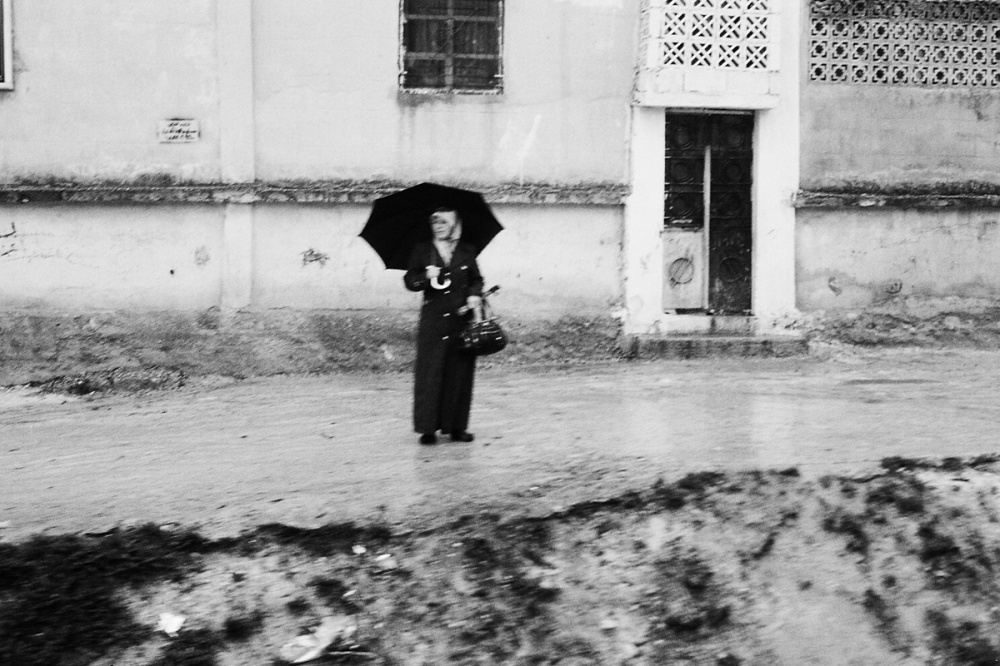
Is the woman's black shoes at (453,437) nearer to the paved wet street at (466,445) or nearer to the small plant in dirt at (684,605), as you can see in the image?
the paved wet street at (466,445)

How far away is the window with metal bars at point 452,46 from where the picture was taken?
31.3 ft

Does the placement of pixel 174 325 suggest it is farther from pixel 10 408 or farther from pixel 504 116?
pixel 504 116

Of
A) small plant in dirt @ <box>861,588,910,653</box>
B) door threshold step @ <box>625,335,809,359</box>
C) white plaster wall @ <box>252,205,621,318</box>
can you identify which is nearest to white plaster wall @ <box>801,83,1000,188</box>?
door threshold step @ <box>625,335,809,359</box>

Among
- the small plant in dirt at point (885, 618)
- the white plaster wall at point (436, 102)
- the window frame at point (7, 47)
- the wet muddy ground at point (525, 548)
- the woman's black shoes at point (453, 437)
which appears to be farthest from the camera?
the white plaster wall at point (436, 102)

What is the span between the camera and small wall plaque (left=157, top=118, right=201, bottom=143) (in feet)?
30.1

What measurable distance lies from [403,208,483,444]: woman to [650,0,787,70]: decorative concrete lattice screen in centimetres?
389

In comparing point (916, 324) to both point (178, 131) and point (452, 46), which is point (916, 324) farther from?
point (178, 131)

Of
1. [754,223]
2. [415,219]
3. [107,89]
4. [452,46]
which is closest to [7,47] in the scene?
[107,89]

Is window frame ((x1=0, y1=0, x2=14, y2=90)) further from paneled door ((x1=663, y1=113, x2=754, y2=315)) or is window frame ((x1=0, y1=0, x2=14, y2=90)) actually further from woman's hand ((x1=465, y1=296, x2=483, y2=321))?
paneled door ((x1=663, y1=113, x2=754, y2=315))

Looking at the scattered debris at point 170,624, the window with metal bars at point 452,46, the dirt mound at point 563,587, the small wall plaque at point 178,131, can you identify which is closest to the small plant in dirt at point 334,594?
the dirt mound at point 563,587

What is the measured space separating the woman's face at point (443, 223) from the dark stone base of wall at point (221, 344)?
320cm

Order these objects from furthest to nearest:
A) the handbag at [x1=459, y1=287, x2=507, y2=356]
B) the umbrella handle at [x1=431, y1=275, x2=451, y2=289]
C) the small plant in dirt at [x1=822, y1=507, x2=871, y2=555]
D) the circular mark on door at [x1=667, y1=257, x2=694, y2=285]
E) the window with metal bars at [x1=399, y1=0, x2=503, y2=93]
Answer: the circular mark on door at [x1=667, y1=257, x2=694, y2=285], the window with metal bars at [x1=399, y1=0, x2=503, y2=93], the umbrella handle at [x1=431, y1=275, x2=451, y2=289], the handbag at [x1=459, y1=287, x2=507, y2=356], the small plant in dirt at [x1=822, y1=507, x2=871, y2=555]

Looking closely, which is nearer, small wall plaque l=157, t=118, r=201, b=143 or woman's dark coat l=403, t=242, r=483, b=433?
woman's dark coat l=403, t=242, r=483, b=433

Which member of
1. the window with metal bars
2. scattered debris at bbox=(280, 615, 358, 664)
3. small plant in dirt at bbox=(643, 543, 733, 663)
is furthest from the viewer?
the window with metal bars
